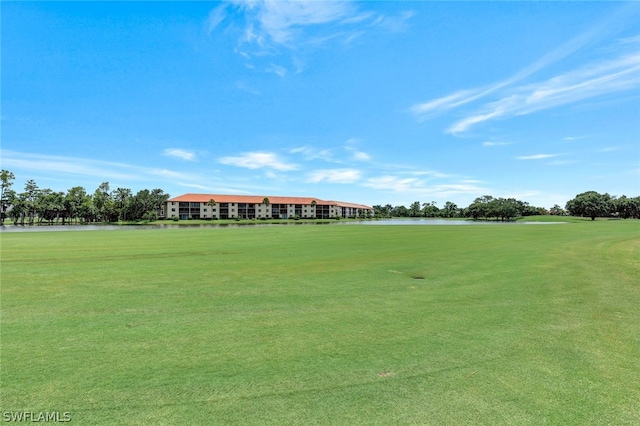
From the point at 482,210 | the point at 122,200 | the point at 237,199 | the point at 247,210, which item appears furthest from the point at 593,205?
the point at 122,200

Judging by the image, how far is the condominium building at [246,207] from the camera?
128m

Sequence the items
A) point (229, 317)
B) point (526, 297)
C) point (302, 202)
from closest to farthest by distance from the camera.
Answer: point (229, 317) → point (526, 297) → point (302, 202)

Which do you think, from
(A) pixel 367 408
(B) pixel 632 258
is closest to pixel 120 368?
(A) pixel 367 408

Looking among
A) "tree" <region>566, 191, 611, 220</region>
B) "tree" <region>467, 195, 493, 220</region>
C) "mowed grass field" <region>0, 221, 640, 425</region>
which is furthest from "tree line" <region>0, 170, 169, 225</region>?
"tree" <region>566, 191, 611, 220</region>

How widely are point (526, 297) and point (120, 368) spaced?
8994 millimetres

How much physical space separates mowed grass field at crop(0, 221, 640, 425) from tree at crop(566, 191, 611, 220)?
446 ft

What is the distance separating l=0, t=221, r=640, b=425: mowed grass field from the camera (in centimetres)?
355

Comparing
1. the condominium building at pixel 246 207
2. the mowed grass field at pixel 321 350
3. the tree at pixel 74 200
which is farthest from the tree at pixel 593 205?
the tree at pixel 74 200

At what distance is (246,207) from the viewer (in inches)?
5487

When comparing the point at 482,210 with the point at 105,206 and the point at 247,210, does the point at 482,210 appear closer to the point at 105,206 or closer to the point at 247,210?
the point at 247,210

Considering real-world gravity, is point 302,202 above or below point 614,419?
above

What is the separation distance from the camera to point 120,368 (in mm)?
4387

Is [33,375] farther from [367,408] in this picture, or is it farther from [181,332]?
[367,408]

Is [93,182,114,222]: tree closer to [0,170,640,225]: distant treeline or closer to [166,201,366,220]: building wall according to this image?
[0,170,640,225]: distant treeline
